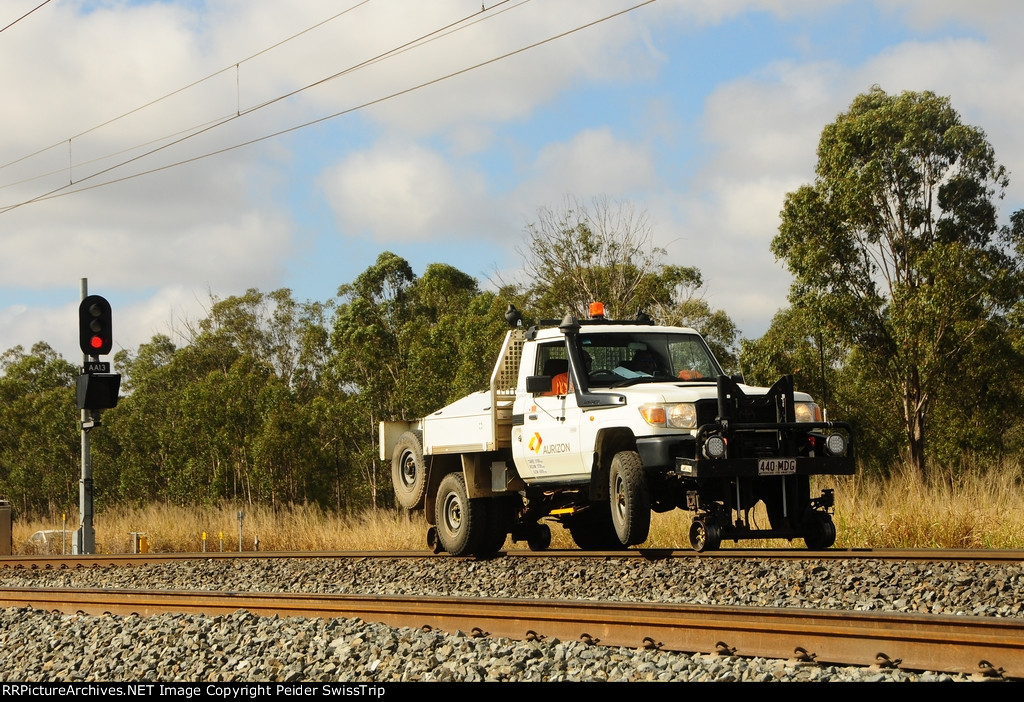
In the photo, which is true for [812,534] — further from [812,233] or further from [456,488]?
[812,233]

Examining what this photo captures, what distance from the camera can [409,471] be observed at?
13680 mm

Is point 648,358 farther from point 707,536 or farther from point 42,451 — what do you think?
point 42,451

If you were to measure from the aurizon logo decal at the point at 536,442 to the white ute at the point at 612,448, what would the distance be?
2 centimetres

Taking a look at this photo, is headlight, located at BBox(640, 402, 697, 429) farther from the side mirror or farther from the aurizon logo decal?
the aurizon logo decal

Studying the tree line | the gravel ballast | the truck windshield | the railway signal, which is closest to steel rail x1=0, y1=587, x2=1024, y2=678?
the gravel ballast

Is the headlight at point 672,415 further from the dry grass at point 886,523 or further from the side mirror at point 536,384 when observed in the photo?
the dry grass at point 886,523

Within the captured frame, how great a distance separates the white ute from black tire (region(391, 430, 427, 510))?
0.07 ft

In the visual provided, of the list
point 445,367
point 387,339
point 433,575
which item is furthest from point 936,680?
point 387,339

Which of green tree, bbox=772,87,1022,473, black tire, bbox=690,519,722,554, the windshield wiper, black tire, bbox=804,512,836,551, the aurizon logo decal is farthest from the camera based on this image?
green tree, bbox=772,87,1022,473

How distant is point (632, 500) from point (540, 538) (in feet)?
12.0

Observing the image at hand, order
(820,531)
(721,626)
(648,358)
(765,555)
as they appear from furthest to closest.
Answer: (648,358) < (820,531) < (765,555) < (721,626)

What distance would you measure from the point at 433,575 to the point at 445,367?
A: 23867mm

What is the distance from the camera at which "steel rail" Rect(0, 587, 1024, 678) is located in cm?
558

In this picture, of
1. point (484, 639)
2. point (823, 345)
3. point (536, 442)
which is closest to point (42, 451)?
point (823, 345)
